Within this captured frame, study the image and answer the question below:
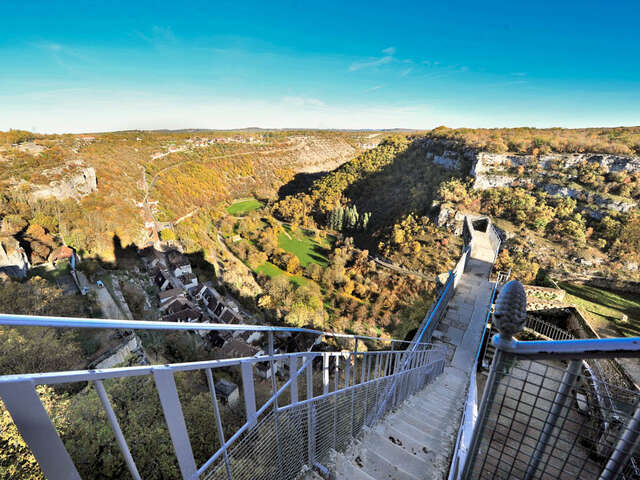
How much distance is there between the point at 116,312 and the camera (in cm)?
1573

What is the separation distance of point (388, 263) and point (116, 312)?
76.9ft

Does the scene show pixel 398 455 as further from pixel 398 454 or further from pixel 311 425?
pixel 311 425

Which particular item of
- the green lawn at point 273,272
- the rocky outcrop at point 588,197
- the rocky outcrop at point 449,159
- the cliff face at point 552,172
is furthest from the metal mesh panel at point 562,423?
the rocky outcrop at point 449,159

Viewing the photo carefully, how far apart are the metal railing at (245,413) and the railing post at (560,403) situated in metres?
1.43

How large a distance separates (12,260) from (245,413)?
75.1 ft

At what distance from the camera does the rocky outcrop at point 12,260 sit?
52.7 ft

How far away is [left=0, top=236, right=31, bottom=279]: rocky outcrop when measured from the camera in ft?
52.7

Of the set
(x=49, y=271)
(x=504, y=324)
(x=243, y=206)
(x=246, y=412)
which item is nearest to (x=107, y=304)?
(x=49, y=271)

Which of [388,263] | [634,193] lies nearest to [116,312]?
[388,263]

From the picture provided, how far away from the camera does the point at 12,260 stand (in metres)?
16.5

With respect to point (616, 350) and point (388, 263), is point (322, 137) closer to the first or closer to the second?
point (388, 263)

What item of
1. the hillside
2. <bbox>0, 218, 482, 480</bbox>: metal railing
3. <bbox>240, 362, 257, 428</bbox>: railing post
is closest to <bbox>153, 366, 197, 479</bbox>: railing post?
<bbox>0, 218, 482, 480</bbox>: metal railing

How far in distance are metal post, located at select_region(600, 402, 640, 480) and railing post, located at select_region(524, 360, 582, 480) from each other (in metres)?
0.22

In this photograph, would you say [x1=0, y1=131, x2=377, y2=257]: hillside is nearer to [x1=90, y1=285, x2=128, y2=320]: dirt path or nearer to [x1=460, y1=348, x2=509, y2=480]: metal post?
[x1=90, y1=285, x2=128, y2=320]: dirt path
